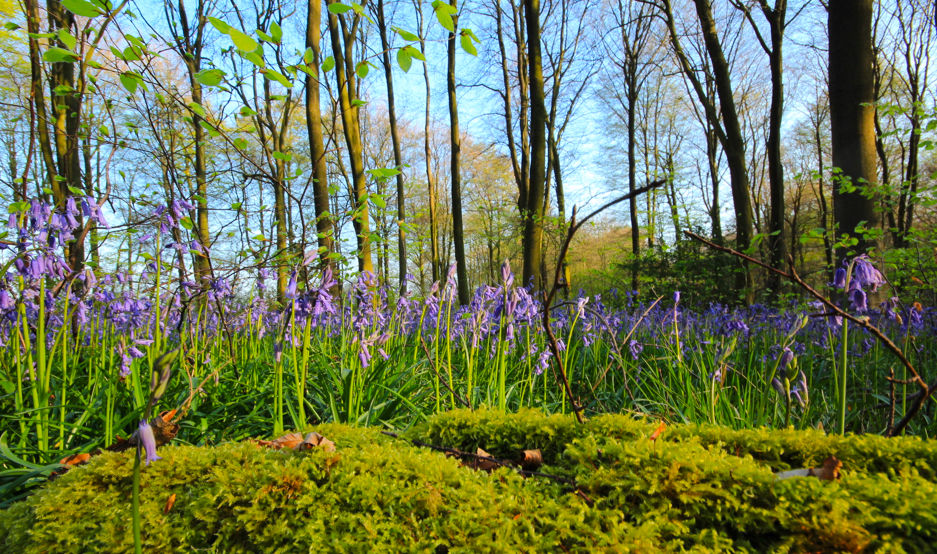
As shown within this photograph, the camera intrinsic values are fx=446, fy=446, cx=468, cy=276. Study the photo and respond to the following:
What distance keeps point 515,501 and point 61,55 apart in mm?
3227

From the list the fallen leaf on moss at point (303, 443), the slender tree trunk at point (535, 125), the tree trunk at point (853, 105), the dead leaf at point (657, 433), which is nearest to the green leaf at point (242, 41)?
the fallen leaf on moss at point (303, 443)

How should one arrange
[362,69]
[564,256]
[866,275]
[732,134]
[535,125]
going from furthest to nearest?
[732,134] → [535,125] → [362,69] → [866,275] → [564,256]

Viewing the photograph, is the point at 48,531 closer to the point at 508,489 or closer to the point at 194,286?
the point at 508,489

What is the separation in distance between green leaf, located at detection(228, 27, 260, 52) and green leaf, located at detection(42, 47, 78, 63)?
2.78 ft

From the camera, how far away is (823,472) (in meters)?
1.08

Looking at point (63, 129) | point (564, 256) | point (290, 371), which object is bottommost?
point (290, 371)

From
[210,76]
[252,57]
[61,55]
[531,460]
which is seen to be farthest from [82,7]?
[531,460]

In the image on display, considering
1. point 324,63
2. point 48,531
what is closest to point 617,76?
point 324,63

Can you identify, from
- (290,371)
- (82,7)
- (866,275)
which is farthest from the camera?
(290,371)

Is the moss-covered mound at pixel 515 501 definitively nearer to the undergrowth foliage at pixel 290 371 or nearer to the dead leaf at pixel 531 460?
the dead leaf at pixel 531 460

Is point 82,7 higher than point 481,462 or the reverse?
higher

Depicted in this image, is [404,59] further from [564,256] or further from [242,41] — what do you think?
[564,256]

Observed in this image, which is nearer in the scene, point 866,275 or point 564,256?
point 564,256

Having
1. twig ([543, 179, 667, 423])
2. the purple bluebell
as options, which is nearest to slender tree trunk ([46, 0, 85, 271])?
twig ([543, 179, 667, 423])
